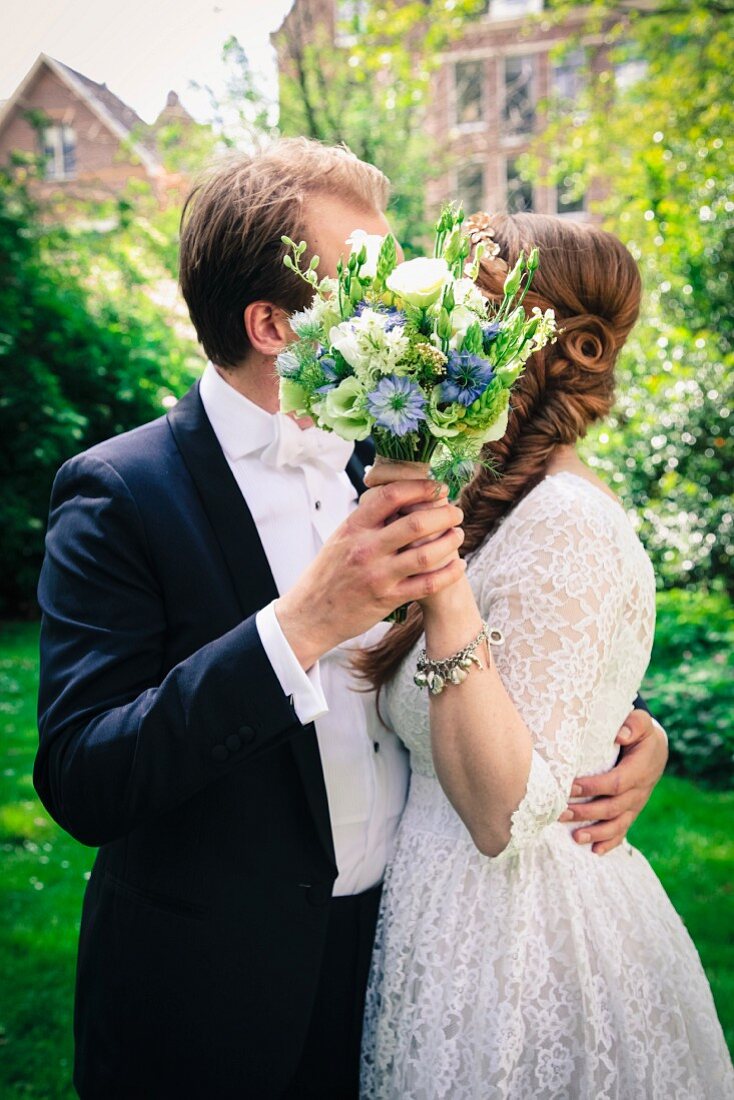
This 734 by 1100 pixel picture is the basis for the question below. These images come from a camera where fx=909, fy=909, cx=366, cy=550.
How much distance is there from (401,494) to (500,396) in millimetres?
260

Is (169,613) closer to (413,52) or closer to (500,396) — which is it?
(500,396)

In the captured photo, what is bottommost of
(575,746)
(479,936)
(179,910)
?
(479,936)

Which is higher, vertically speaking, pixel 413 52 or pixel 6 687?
pixel 413 52

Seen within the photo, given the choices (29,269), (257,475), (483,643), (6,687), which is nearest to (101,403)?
(29,269)

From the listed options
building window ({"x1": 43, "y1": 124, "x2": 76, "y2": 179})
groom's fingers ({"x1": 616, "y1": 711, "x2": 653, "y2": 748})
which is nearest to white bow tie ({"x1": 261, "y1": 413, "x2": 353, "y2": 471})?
groom's fingers ({"x1": 616, "y1": 711, "x2": 653, "y2": 748})

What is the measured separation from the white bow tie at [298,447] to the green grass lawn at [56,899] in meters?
2.73

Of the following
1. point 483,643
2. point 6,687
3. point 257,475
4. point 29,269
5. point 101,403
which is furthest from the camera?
point 101,403

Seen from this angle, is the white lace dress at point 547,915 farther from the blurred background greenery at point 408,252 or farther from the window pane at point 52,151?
the window pane at point 52,151

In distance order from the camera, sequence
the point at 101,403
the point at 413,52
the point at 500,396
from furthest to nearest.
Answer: the point at 413,52 < the point at 101,403 < the point at 500,396

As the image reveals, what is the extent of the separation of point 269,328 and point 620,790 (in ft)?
4.69

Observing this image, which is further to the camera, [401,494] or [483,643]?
[483,643]

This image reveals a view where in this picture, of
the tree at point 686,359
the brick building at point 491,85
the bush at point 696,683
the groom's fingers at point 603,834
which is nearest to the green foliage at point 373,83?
→ the brick building at point 491,85

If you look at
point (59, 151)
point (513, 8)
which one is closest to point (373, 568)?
point (59, 151)

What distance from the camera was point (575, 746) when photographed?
1903 millimetres
